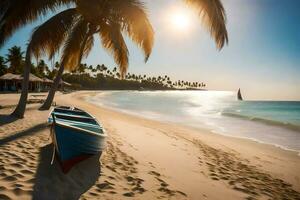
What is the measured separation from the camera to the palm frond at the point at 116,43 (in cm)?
1133

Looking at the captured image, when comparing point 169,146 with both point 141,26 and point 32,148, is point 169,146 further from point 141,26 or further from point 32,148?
point 141,26

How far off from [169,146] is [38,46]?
21.0ft

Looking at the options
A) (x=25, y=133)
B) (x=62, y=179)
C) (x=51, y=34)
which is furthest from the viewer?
(x=51, y=34)

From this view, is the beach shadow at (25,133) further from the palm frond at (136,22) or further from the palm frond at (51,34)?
the palm frond at (136,22)

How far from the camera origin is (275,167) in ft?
23.0

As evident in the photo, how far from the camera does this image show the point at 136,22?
10992 millimetres

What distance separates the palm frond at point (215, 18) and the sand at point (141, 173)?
2979 millimetres

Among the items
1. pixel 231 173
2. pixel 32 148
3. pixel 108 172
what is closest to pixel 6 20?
pixel 32 148

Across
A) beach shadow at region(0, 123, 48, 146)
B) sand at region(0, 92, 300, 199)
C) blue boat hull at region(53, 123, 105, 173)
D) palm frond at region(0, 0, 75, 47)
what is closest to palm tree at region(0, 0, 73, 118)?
palm frond at region(0, 0, 75, 47)

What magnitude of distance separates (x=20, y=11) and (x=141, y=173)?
7.93 meters

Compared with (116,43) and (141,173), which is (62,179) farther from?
(116,43)

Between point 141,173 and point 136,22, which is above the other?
point 136,22

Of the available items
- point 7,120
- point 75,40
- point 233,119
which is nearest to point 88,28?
point 75,40

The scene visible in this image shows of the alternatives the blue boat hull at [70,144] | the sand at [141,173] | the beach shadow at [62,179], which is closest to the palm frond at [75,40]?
the sand at [141,173]
